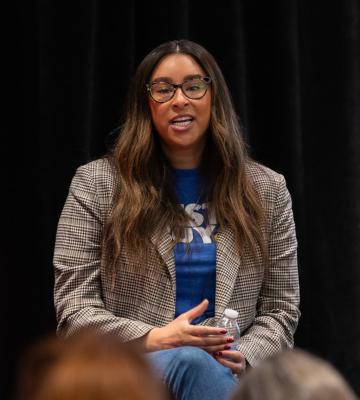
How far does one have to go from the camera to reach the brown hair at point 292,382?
3.20ft

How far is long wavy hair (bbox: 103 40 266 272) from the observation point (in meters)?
2.38

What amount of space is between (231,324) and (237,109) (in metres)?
0.91

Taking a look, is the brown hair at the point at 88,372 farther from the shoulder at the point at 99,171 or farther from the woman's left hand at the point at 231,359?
the shoulder at the point at 99,171

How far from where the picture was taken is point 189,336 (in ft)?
7.10

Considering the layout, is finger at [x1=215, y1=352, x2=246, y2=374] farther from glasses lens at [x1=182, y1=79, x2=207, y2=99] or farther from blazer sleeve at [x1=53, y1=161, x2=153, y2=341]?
glasses lens at [x1=182, y1=79, x2=207, y2=99]

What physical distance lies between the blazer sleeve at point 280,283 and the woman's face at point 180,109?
12.4 inches

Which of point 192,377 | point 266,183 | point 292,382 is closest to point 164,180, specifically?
point 266,183

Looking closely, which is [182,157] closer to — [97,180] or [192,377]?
[97,180]

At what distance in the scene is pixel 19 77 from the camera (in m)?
2.72

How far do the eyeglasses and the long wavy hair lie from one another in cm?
3

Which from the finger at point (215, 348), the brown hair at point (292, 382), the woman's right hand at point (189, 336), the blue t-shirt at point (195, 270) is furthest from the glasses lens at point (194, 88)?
the brown hair at point (292, 382)

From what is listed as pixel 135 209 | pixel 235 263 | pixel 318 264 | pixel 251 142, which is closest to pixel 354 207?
pixel 318 264

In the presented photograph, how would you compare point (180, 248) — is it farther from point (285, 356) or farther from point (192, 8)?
point (285, 356)

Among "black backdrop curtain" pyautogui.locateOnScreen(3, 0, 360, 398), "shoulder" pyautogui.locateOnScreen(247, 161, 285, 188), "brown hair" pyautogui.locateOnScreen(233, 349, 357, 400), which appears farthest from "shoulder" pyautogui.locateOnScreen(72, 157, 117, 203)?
"brown hair" pyautogui.locateOnScreen(233, 349, 357, 400)
